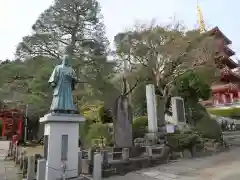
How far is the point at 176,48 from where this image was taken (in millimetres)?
18125

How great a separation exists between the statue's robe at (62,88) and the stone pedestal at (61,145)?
39 centimetres

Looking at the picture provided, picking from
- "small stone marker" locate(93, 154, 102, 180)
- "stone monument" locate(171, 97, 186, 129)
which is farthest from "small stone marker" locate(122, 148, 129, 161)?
"stone monument" locate(171, 97, 186, 129)

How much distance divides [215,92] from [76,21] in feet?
86.7

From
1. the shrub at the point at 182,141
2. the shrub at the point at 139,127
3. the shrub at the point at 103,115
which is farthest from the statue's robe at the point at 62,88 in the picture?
the shrub at the point at 103,115

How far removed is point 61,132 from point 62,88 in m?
1.48

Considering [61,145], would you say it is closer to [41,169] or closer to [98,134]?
[41,169]

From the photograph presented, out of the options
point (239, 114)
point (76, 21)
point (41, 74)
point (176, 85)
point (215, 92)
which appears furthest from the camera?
point (215, 92)

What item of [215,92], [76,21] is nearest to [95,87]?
[76,21]

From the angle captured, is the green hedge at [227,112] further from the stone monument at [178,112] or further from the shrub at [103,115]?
the shrub at [103,115]

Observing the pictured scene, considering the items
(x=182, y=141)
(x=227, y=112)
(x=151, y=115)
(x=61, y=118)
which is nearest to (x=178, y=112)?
(x=151, y=115)

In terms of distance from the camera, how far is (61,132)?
24.9 feet

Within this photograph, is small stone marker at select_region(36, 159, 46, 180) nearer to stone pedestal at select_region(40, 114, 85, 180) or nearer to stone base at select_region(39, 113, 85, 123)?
Answer: stone pedestal at select_region(40, 114, 85, 180)

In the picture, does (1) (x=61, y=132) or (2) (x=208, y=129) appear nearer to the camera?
(1) (x=61, y=132)

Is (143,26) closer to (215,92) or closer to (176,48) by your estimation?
(176,48)
